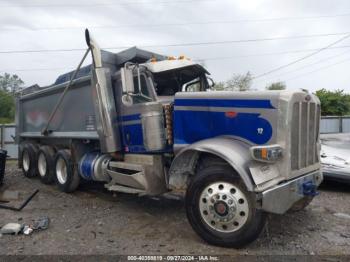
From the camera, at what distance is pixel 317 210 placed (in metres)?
5.98

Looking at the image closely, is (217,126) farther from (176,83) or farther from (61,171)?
(61,171)

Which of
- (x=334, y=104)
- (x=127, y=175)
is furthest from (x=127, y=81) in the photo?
(x=334, y=104)

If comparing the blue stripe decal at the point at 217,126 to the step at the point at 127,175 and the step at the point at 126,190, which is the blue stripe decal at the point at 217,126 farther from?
the step at the point at 126,190

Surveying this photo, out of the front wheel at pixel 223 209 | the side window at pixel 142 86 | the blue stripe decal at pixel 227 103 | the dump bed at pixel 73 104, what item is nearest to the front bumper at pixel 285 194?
the front wheel at pixel 223 209

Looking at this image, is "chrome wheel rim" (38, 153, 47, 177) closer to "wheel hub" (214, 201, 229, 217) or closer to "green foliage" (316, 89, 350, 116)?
"wheel hub" (214, 201, 229, 217)

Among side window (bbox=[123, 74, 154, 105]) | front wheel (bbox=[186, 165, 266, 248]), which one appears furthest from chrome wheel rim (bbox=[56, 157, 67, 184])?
front wheel (bbox=[186, 165, 266, 248])

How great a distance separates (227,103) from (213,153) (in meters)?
0.70

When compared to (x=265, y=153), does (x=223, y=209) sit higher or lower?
lower

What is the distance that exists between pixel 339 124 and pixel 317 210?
54.3 feet

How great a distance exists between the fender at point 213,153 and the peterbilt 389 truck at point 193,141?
1cm

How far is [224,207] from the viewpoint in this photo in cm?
425

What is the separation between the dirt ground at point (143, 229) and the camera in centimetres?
431

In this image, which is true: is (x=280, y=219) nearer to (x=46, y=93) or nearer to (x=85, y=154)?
(x=85, y=154)

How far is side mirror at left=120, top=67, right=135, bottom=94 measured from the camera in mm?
5352
